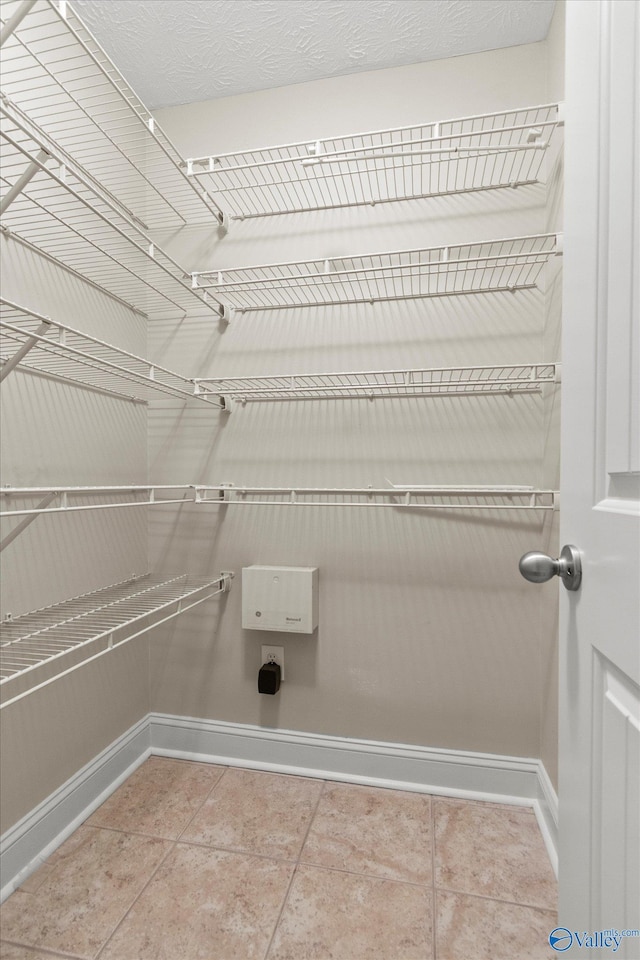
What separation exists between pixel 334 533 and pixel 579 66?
1.28 meters

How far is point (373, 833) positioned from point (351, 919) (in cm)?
27

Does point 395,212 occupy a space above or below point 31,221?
above

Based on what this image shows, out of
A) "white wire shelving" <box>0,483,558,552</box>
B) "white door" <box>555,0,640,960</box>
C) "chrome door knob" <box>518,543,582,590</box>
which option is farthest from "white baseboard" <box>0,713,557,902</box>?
"chrome door knob" <box>518,543,582,590</box>

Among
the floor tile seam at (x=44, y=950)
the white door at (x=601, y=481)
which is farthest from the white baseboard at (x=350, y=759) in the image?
the white door at (x=601, y=481)

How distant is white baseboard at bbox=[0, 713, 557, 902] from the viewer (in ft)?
4.36

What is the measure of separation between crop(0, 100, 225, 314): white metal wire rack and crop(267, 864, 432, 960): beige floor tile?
1.54 meters

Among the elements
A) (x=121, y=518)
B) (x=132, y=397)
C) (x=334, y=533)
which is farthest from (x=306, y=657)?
(x=132, y=397)

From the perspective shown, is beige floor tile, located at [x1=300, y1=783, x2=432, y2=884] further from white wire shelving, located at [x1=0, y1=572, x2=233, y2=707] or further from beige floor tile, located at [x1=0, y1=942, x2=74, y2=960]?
white wire shelving, located at [x1=0, y1=572, x2=233, y2=707]

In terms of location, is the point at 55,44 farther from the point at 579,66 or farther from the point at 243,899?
the point at 243,899

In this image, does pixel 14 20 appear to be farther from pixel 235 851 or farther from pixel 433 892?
pixel 433 892

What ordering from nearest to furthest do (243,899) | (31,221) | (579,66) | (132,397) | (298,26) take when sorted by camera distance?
(579,66) < (243,899) < (31,221) < (298,26) < (132,397)

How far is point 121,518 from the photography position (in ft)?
5.47

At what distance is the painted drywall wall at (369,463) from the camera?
1525mm

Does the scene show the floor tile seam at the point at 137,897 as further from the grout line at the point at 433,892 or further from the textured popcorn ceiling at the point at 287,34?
the textured popcorn ceiling at the point at 287,34
